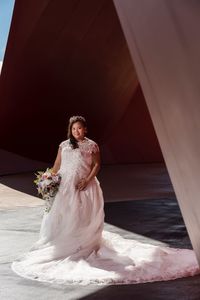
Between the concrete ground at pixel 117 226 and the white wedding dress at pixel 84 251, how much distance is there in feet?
0.82

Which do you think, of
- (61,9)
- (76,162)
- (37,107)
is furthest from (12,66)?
(76,162)

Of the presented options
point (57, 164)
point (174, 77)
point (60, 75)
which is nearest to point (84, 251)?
point (57, 164)

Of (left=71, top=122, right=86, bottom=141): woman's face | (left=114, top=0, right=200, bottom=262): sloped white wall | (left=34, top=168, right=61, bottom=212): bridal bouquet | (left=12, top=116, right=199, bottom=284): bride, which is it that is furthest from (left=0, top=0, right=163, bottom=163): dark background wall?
(left=114, top=0, right=200, bottom=262): sloped white wall

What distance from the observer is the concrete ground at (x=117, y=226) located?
4.41 metres

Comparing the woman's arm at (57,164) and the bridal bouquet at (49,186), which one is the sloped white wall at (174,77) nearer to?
the bridal bouquet at (49,186)

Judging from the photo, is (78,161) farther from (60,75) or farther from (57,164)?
(60,75)

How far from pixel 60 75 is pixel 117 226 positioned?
474 inches

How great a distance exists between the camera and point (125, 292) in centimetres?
A: 442

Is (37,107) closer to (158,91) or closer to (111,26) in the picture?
(111,26)

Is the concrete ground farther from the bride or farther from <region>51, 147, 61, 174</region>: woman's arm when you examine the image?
<region>51, 147, 61, 174</region>: woman's arm

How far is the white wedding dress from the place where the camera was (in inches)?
199

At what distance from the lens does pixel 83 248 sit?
5.91 meters

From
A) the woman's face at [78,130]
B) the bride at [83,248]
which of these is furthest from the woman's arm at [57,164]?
the woman's face at [78,130]

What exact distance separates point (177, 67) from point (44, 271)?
3009 millimetres
